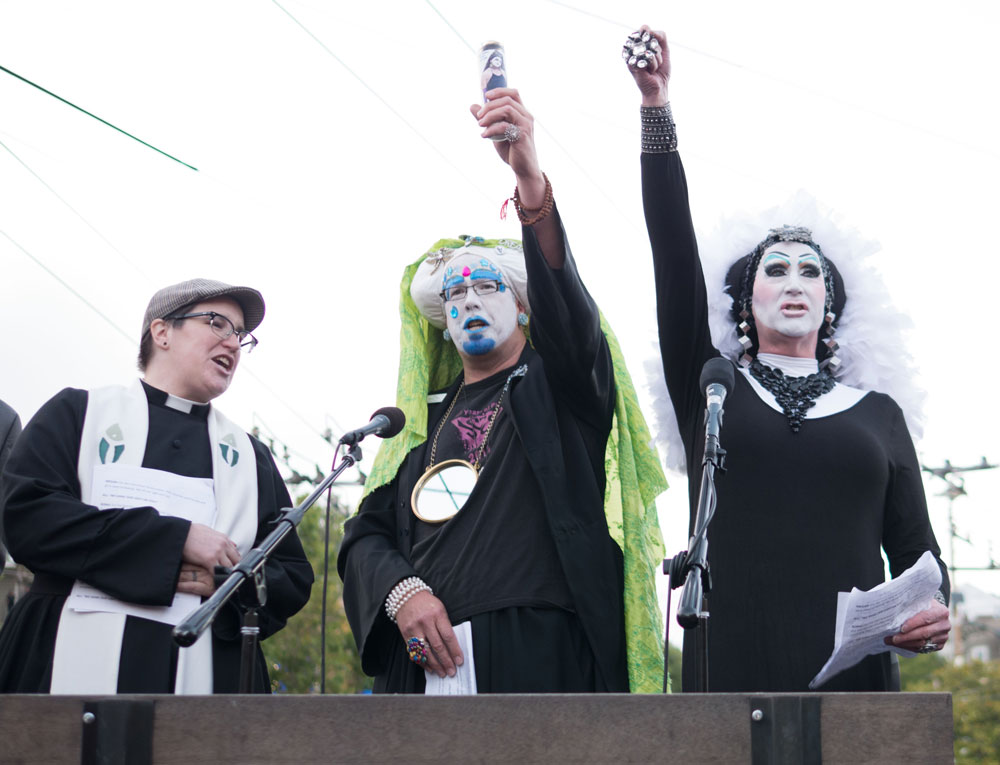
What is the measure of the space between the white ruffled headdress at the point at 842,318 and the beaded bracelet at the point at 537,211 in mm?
617

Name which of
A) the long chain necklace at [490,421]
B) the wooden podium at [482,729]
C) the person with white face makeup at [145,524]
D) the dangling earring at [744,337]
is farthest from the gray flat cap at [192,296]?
the wooden podium at [482,729]

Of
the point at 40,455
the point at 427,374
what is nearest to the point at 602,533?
the point at 427,374

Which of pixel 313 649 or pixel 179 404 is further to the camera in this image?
pixel 313 649

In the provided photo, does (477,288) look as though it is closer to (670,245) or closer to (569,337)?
(569,337)

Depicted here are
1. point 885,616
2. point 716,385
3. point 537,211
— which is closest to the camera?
point 885,616

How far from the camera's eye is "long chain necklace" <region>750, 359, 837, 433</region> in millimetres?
3586

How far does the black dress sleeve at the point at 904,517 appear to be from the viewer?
3.49m

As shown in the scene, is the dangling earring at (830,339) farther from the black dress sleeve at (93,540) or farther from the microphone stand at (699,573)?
the black dress sleeve at (93,540)

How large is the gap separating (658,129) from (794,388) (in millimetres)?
870

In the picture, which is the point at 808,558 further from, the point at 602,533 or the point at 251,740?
the point at 251,740

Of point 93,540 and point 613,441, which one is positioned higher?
point 613,441

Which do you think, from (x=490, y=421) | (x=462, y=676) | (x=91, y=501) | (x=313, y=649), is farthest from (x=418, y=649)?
(x=313, y=649)

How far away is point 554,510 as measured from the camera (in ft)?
12.3

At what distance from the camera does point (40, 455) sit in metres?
3.62
